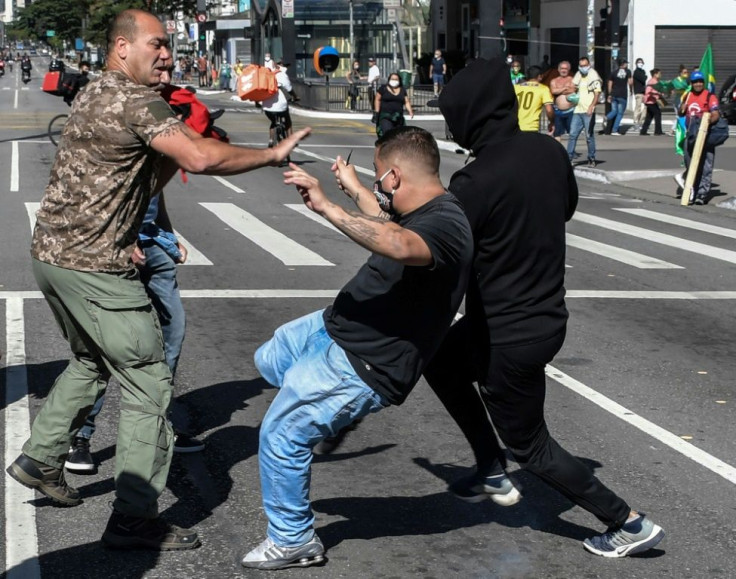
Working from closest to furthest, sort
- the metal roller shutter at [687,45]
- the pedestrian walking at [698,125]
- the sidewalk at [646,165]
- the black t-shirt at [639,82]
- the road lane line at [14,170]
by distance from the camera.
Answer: the pedestrian walking at [698,125]
the road lane line at [14,170]
the sidewalk at [646,165]
the black t-shirt at [639,82]
the metal roller shutter at [687,45]

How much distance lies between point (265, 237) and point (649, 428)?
7525 millimetres

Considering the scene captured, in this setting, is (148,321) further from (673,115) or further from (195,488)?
(673,115)

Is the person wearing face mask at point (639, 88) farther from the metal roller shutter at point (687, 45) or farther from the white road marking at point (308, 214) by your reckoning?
the white road marking at point (308, 214)

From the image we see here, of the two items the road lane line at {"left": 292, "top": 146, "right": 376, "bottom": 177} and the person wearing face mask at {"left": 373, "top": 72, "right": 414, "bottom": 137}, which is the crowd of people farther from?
the person wearing face mask at {"left": 373, "top": 72, "right": 414, "bottom": 137}

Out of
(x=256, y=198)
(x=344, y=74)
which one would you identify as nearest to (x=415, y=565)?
(x=256, y=198)

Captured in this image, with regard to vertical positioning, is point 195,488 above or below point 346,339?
below

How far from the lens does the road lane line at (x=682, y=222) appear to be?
14.8 metres

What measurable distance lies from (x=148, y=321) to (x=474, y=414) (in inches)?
55.4

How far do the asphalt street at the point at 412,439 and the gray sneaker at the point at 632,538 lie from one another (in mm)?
53

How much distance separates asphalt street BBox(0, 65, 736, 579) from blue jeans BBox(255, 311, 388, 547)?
279 millimetres

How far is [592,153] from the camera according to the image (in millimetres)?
22656

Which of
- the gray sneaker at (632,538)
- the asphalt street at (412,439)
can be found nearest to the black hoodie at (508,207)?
the gray sneaker at (632,538)

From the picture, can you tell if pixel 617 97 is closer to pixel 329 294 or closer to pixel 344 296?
pixel 329 294

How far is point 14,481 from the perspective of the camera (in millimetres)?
5410
